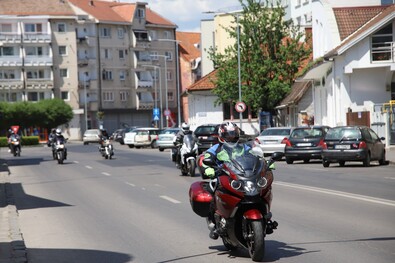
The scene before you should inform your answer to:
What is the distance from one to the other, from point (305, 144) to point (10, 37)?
276 ft

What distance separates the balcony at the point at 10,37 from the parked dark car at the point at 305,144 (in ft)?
272

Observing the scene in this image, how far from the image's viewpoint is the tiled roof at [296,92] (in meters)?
61.1

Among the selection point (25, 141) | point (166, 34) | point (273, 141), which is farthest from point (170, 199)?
point (166, 34)

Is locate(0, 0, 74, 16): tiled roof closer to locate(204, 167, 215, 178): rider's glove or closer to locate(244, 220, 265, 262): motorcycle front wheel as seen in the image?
locate(204, 167, 215, 178): rider's glove

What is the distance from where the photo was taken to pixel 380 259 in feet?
31.8

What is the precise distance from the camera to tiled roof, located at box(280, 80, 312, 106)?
61.1 meters

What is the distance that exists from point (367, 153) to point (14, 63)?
291 ft

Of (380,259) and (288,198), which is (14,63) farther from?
(380,259)

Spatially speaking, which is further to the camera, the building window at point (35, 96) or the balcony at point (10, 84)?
the building window at point (35, 96)

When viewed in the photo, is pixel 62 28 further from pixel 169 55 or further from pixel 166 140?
pixel 166 140

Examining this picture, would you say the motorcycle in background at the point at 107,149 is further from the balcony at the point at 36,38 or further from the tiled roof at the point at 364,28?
the balcony at the point at 36,38

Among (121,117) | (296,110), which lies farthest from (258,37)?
(121,117)

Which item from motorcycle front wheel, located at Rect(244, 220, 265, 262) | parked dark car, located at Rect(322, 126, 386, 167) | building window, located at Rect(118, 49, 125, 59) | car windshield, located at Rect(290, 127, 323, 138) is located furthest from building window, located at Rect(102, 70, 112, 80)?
motorcycle front wheel, located at Rect(244, 220, 265, 262)

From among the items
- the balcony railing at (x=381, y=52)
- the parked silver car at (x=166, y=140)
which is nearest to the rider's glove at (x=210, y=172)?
the balcony railing at (x=381, y=52)
